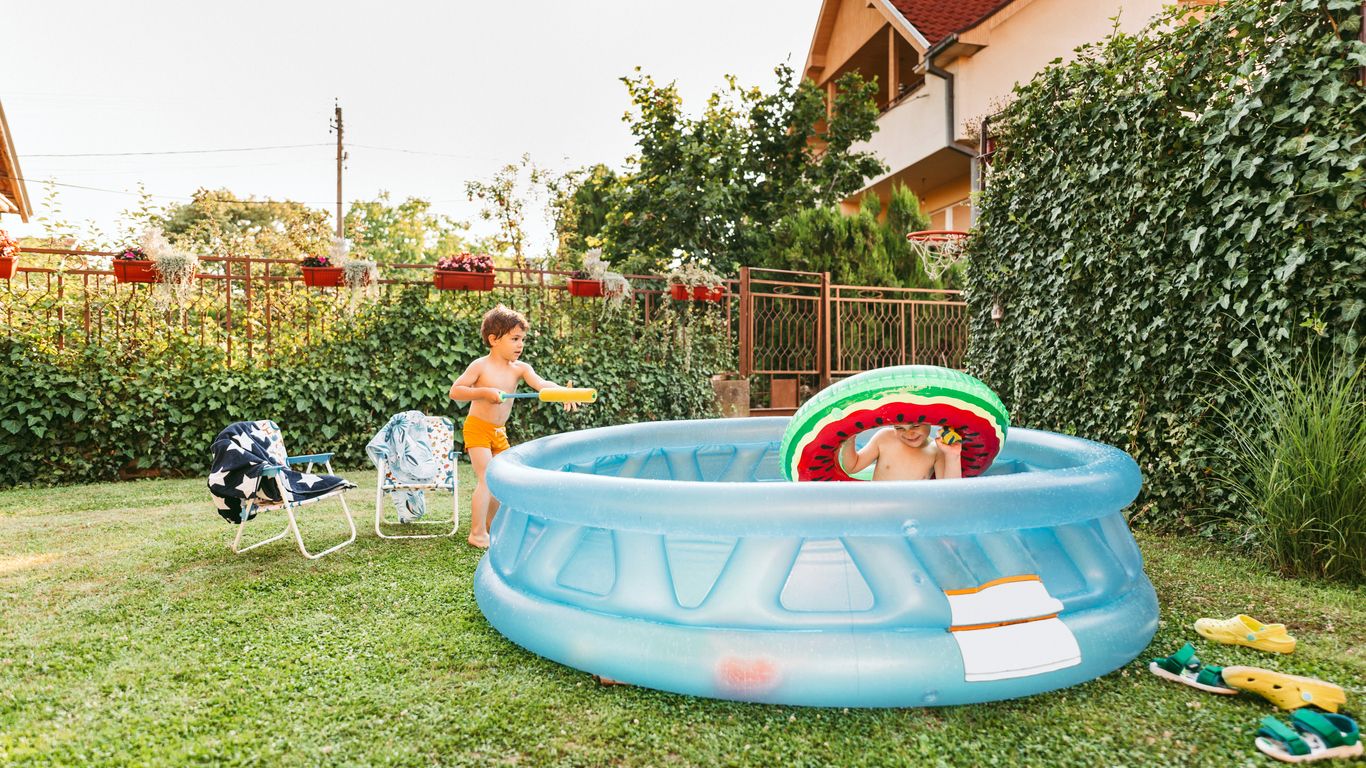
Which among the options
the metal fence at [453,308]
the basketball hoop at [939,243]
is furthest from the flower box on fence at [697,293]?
the basketball hoop at [939,243]

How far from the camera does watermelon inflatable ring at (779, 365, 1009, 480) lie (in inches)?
130

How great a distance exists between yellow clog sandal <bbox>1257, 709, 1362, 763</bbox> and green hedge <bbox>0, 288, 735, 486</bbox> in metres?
7.80

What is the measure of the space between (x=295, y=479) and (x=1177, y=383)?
5.08 meters

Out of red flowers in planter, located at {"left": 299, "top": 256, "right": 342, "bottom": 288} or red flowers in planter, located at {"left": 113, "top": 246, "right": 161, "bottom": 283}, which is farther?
red flowers in planter, located at {"left": 299, "top": 256, "right": 342, "bottom": 288}

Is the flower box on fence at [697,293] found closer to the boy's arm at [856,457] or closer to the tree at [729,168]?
the tree at [729,168]

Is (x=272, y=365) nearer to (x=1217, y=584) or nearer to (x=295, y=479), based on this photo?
(x=295, y=479)

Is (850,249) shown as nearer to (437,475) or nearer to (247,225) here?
(437,475)

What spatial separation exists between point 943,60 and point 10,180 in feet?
48.5

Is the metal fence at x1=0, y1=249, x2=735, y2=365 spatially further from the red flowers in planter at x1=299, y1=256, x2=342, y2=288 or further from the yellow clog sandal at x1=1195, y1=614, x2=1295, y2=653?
the yellow clog sandal at x1=1195, y1=614, x2=1295, y2=653

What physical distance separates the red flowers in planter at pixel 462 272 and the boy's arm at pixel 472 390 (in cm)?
413

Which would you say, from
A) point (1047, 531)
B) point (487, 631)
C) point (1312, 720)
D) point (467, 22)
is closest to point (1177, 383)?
point (1047, 531)

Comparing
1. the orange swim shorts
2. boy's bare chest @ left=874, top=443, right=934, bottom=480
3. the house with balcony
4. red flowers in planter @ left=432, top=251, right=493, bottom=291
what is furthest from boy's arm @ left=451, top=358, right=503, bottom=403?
the house with balcony

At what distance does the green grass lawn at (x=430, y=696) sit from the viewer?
7.11 ft

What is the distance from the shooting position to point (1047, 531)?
2.79m
